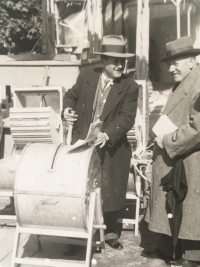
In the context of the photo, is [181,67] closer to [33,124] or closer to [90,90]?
[90,90]

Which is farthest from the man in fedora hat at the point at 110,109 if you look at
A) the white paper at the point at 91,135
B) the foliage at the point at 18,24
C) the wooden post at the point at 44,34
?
the foliage at the point at 18,24

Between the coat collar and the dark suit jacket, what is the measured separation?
1.44ft

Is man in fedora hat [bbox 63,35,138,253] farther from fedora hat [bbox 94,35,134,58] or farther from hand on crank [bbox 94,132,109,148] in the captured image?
hand on crank [bbox 94,132,109,148]

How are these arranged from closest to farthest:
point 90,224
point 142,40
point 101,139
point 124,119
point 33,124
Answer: point 90,224, point 101,139, point 124,119, point 33,124, point 142,40

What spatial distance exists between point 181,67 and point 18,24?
45.0 ft

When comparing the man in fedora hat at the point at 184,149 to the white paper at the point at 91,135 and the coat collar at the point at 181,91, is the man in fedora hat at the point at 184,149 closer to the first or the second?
the coat collar at the point at 181,91

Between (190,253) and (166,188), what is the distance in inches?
25.1

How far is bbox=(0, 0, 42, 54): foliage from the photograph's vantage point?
16.2 m

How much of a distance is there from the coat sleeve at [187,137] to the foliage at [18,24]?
45.2ft

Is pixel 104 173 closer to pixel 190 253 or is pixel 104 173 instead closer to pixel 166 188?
pixel 166 188

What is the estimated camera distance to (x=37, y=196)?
3453 mm

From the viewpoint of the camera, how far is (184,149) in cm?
360

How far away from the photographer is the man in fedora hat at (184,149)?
11.7 feet

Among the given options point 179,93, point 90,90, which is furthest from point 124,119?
point 179,93
